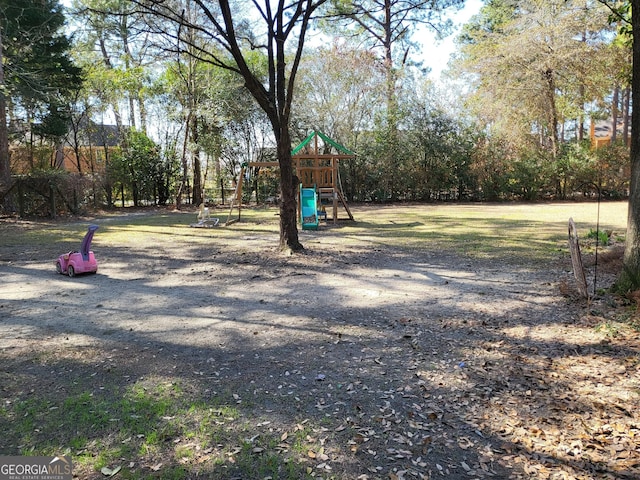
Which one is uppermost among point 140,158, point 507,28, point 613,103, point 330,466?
point 507,28

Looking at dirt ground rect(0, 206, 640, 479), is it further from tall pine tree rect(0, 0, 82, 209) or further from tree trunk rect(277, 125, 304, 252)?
tall pine tree rect(0, 0, 82, 209)

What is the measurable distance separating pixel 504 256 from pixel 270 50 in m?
5.40

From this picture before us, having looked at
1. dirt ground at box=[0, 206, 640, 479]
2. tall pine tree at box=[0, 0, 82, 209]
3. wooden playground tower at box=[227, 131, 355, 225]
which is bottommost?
dirt ground at box=[0, 206, 640, 479]

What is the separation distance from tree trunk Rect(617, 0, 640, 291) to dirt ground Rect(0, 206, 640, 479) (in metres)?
0.51

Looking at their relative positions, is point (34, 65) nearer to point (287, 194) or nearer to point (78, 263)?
point (78, 263)

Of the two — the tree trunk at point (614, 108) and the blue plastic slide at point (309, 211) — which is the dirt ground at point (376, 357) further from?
the tree trunk at point (614, 108)

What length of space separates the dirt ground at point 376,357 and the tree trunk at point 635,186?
1.69 ft

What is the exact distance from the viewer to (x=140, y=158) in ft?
67.9

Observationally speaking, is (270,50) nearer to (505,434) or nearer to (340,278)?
(340,278)

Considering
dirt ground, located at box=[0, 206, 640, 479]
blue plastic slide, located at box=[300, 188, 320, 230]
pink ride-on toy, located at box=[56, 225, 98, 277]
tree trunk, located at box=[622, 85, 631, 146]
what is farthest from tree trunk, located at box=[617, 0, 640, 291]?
tree trunk, located at box=[622, 85, 631, 146]

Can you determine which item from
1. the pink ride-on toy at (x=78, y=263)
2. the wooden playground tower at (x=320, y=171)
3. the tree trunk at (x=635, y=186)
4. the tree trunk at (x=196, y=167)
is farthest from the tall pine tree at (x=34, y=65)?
the tree trunk at (x=635, y=186)

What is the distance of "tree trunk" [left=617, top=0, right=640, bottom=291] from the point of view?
15.0 feet

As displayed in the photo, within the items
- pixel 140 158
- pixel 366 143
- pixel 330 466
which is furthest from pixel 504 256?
pixel 140 158

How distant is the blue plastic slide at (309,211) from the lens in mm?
12109
